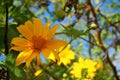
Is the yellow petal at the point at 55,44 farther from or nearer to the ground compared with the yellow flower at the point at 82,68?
farther from the ground

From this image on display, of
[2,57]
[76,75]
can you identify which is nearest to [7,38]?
[2,57]

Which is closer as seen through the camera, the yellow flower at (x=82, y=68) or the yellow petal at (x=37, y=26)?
the yellow petal at (x=37, y=26)

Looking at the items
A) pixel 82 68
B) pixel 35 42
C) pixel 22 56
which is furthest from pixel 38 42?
pixel 82 68

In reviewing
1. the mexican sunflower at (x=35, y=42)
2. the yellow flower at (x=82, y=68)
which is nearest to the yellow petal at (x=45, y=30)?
the mexican sunflower at (x=35, y=42)

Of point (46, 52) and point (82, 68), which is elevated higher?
point (46, 52)

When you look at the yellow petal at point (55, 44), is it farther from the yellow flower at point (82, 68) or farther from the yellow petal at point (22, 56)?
the yellow flower at point (82, 68)

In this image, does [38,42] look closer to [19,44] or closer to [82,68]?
[19,44]

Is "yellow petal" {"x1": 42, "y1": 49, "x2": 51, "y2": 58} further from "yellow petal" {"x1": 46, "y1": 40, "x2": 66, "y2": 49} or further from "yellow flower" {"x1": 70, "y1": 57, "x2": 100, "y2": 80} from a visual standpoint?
"yellow flower" {"x1": 70, "y1": 57, "x2": 100, "y2": 80}

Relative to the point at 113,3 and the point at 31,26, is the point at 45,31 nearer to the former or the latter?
the point at 31,26

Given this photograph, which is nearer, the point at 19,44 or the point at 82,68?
the point at 19,44
